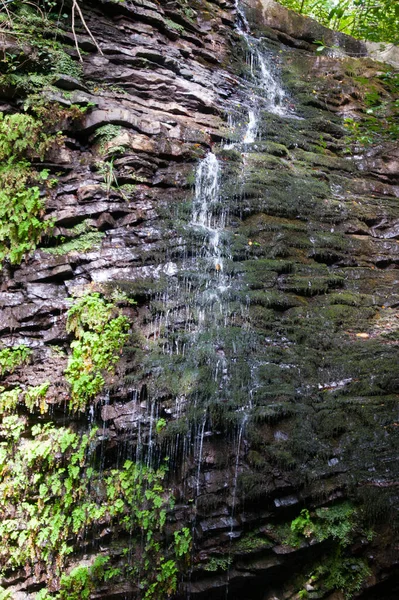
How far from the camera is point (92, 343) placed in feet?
17.7

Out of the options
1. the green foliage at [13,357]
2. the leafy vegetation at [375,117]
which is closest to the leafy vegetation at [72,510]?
the green foliage at [13,357]

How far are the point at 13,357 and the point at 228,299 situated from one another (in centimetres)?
272

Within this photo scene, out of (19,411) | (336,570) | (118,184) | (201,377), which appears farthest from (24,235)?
(336,570)

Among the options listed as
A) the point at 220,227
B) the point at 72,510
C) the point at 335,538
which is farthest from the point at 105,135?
the point at 335,538

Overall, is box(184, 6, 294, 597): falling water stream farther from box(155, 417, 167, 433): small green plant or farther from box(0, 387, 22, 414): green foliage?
box(0, 387, 22, 414): green foliage

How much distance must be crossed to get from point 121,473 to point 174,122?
5901 millimetres

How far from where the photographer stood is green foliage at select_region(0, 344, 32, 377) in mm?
5266

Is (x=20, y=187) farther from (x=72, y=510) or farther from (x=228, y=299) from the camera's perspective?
(x=72, y=510)

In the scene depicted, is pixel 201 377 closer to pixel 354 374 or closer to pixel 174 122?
pixel 354 374

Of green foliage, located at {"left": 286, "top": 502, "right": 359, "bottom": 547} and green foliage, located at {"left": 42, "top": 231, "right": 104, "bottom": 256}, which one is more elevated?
green foliage, located at {"left": 42, "top": 231, "right": 104, "bottom": 256}

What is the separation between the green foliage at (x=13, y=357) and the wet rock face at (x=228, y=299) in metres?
0.09

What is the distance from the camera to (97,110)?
7.37m

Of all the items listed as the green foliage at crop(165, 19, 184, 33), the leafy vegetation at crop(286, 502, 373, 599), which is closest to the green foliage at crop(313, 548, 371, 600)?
the leafy vegetation at crop(286, 502, 373, 599)

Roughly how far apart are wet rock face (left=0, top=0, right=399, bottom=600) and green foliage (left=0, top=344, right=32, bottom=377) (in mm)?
93
